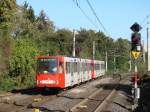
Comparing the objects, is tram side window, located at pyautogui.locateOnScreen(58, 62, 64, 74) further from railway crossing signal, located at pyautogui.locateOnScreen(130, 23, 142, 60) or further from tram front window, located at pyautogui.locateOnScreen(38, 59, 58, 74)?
railway crossing signal, located at pyautogui.locateOnScreen(130, 23, 142, 60)

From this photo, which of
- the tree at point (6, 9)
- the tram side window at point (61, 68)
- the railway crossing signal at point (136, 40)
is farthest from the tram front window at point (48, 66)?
the tree at point (6, 9)

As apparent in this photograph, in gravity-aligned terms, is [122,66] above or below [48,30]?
below

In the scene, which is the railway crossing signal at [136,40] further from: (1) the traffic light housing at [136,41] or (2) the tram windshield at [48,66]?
(2) the tram windshield at [48,66]

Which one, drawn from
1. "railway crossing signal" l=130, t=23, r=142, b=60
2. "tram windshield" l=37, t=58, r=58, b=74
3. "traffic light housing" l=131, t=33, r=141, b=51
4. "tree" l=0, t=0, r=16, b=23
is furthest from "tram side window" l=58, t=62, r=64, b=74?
"tree" l=0, t=0, r=16, b=23

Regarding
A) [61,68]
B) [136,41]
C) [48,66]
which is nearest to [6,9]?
[48,66]

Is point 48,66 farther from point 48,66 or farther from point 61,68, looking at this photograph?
point 61,68

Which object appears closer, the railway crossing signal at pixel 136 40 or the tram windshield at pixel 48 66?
the railway crossing signal at pixel 136 40

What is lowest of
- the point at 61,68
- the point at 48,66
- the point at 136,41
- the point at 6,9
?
the point at 61,68

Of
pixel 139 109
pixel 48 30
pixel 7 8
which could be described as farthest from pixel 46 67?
pixel 48 30

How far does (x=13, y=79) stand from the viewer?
43.1 metres

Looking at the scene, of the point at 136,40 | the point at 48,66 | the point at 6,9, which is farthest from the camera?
the point at 6,9

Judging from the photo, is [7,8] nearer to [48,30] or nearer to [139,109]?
[139,109]

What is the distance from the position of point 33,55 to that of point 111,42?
3574 inches

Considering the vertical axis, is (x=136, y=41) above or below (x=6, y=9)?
below
